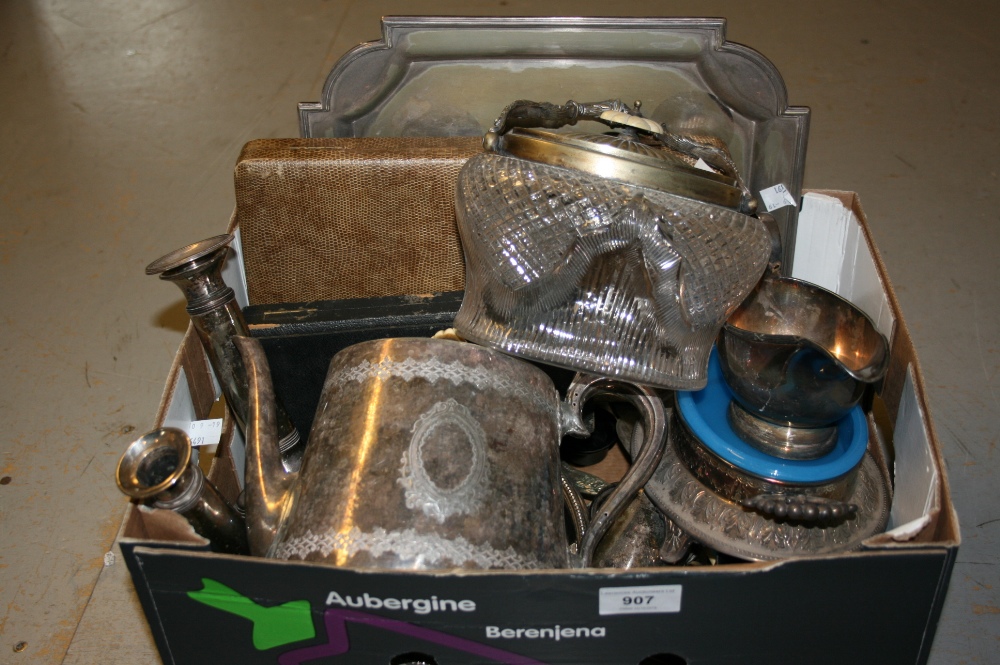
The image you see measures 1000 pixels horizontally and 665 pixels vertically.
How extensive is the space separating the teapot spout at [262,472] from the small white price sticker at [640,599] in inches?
10.9

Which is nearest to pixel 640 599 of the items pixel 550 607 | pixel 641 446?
pixel 550 607

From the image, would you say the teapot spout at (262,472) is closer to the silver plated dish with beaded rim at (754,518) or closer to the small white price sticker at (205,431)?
the small white price sticker at (205,431)

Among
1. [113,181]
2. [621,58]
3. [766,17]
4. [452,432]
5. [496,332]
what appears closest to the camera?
[452,432]

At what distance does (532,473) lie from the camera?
75 cm

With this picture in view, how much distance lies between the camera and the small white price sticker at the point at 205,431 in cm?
94

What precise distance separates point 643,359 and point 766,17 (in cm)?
174

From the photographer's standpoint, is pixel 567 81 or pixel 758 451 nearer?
pixel 758 451

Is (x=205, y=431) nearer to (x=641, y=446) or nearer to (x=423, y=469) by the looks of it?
(x=423, y=469)

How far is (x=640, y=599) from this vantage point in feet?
2.29

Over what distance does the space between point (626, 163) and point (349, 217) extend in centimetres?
46

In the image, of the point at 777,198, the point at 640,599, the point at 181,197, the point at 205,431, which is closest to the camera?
the point at 640,599

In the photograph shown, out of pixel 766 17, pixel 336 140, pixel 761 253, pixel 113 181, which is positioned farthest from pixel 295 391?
pixel 766 17

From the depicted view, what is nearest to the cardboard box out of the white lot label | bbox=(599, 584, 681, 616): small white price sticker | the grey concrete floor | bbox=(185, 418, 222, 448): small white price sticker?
bbox=(599, 584, 681, 616): small white price sticker

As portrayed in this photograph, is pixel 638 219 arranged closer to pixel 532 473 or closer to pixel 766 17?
pixel 532 473
